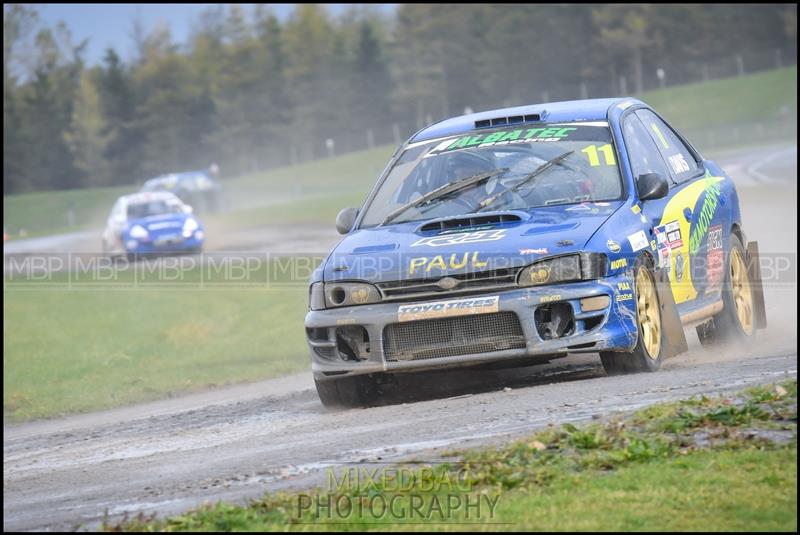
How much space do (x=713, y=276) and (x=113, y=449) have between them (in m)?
4.29

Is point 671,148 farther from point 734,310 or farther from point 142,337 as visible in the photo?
point 142,337

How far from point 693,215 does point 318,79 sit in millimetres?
81986

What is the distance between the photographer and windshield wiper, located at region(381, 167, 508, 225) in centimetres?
871

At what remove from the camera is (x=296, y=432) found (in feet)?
24.4

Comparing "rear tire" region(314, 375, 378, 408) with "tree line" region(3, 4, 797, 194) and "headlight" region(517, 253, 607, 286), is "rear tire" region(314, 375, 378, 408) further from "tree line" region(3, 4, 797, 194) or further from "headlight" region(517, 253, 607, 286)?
"tree line" region(3, 4, 797, 194)

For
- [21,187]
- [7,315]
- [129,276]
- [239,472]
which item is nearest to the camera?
[239,472]

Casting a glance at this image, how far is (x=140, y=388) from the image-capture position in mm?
13766

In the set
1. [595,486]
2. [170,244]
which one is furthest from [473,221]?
[170,244]

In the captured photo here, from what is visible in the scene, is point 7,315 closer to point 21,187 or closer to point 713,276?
point 713,276

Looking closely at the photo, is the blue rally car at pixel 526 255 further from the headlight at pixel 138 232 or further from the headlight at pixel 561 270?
the headlight at pixel 138 232

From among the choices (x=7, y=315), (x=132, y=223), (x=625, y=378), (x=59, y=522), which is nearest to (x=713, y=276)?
(x=625, y=378)

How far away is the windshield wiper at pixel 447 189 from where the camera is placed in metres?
8.71

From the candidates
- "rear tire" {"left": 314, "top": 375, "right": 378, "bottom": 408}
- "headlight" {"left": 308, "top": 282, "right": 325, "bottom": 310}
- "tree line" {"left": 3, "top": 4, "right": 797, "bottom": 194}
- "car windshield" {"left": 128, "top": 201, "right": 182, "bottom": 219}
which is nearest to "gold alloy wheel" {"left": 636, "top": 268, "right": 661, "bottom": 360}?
"rear tire" {"left": 314, "top": 375, "right": 378, "bottom": 408}

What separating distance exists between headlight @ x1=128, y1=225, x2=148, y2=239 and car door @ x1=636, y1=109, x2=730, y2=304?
19.3 metres
